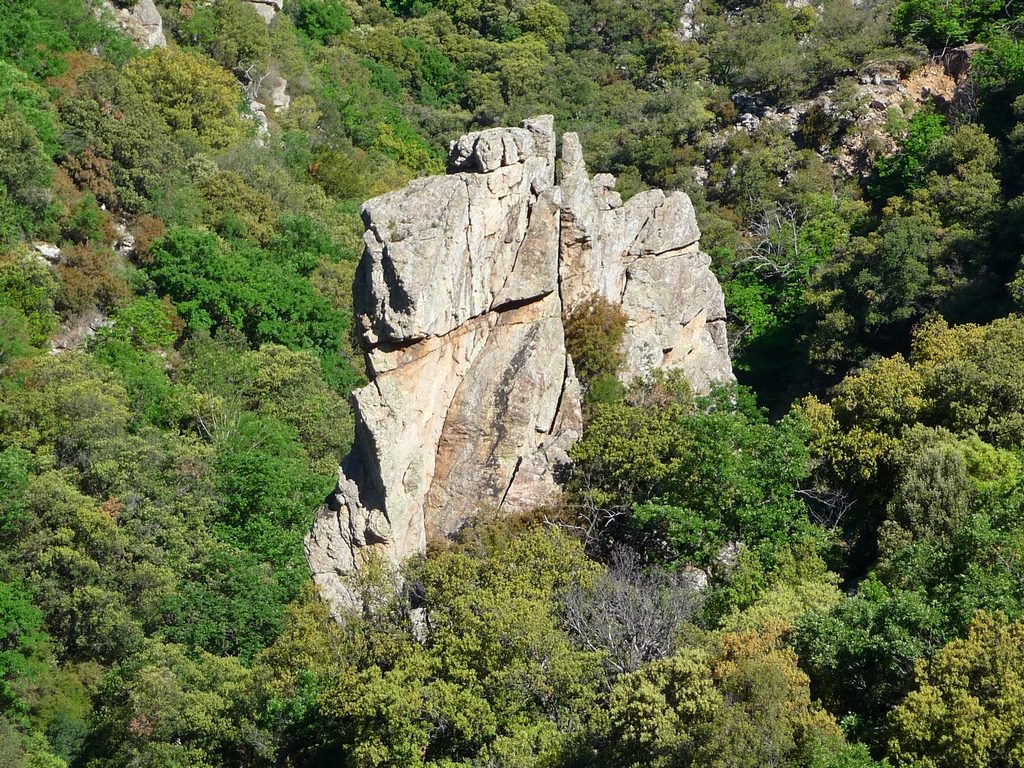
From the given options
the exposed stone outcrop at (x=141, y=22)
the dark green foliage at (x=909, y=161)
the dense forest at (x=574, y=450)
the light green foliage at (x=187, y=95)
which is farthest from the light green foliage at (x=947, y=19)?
the exposed stone outcrop at (x=141, y=22)

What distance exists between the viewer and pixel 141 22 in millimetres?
71812

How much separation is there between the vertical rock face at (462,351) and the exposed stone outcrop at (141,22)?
3937 cm

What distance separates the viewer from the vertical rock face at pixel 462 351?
33000mm

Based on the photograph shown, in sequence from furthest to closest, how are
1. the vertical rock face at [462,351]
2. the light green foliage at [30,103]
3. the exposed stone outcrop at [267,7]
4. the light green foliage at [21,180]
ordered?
the exposed stone outcrop at [267,7], the light green foliage at [30,103], the light green foliage at [21,180], the vertical rock face at [462,351]

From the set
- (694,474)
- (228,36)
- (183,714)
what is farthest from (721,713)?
(228,36)

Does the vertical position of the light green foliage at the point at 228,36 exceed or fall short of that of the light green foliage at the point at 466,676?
it falls short

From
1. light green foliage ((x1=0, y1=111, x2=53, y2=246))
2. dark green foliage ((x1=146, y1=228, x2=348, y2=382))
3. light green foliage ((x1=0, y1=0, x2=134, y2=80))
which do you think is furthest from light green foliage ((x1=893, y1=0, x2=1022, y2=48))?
light green foliage ((x1=0, y1=111, x2=53, y2=246))

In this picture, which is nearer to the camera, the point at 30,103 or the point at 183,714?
the point at 183,714

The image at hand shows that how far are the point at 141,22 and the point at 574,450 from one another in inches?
1867

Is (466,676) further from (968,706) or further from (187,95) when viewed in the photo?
(187,95)

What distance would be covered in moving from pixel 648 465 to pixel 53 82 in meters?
41.7

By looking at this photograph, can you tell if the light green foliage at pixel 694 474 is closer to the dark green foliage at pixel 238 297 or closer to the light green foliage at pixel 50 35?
the dark green foliage at pixel 238 297

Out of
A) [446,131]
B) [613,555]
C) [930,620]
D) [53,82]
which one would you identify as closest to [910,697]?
[930,620]

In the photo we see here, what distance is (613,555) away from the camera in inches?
1313
